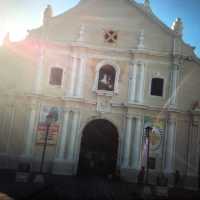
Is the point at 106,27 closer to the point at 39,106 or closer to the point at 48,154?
the point at 39,106

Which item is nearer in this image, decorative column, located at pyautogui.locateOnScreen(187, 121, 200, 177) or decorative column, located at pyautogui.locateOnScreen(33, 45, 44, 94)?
decorative column, located at pyautogui.locateOnScreen(187, 121, 200, 177)

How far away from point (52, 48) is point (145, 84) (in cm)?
789

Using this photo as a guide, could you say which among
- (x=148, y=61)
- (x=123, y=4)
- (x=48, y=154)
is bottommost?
(x=48, y=154)

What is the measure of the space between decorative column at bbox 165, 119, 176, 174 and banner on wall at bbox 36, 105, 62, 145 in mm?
8414

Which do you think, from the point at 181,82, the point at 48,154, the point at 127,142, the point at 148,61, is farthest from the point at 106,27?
the point at 48,154

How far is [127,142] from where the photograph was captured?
72.0 ft

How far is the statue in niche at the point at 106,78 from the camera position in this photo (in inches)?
900

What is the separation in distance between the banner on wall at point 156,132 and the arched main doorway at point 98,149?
106 inches

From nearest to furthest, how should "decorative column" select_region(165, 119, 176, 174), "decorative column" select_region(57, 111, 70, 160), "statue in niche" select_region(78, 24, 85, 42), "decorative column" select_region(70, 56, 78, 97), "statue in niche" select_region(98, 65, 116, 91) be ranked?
"decorative column" select_region(57, 111, 70, 160) < "decorative column" select_region(165, 119, 176, 174) < "decorative column" select_region(70, 56, 78, 97) < "statue in niche" select_region(98, 65, 116, 91) < "statue in niche" select_region(78, 24, 85, 42)

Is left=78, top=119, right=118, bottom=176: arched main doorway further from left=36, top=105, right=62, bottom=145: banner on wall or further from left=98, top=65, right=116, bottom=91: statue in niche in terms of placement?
left=98, top=65, right=116, bottom=91: statue in niche

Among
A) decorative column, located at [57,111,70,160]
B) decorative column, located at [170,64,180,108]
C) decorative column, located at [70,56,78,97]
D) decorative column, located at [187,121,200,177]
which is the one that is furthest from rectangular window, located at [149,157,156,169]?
decorative column, located at [70,56,78,97]

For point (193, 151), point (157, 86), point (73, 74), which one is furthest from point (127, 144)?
point (73, 74)

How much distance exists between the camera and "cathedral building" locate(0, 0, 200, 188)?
21.9 m

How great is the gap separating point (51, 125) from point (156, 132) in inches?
318
